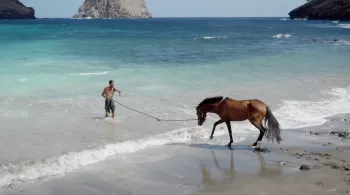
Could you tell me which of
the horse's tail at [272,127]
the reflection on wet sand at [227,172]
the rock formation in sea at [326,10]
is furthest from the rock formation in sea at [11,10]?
the reflection on wet sand at [227,172]

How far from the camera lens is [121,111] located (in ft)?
44.0

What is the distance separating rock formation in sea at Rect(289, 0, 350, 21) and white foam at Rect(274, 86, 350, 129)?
11378 centimetres

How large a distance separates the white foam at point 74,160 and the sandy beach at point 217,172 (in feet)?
1.01

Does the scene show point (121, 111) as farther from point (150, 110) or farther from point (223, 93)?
Result: point (223, 93)

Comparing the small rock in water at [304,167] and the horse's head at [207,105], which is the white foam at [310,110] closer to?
the horse's head at [207,105]

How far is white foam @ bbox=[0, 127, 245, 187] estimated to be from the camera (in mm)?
7609

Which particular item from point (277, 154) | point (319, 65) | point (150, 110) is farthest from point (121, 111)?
point (319, 65)

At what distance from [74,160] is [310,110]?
28.9ft

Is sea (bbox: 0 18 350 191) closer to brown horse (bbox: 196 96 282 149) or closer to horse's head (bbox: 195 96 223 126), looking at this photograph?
horse's head (bbox: 195 96 223 126)

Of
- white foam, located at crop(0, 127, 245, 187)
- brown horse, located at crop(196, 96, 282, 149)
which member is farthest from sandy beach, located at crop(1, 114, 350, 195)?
brown horse, located at crop(196, 96, 282, 149)

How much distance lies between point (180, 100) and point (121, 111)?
2.65 m

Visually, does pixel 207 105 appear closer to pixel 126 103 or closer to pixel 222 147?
pixel 222 147

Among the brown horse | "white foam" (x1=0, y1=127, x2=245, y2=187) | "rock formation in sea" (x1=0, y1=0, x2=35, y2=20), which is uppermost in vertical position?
"rock formation in sea" (x1=0, y1=0, x2=35, y2=20)

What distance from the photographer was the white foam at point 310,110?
12078 millimetres
